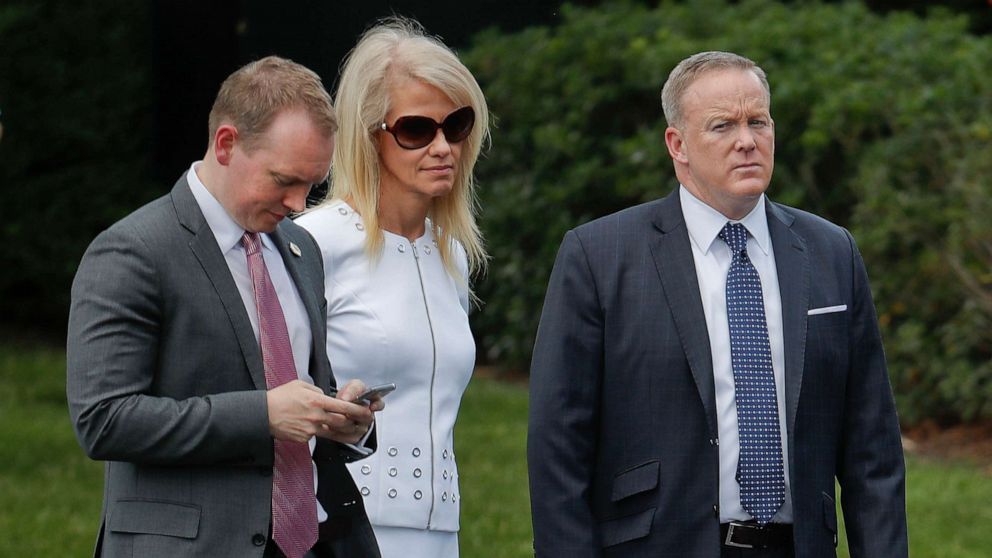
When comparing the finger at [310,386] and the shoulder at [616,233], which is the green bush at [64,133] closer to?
the shoulder at [616,233]

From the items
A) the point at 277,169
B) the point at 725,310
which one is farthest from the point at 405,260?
the point at 277,169

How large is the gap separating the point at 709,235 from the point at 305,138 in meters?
1.13

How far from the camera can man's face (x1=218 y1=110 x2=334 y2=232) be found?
3.42 meters

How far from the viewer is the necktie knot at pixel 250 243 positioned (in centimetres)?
356

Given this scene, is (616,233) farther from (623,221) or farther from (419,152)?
(419,152)

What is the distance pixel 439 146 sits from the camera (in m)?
4.34

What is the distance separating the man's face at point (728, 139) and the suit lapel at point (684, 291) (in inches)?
4.1

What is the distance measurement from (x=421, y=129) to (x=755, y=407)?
1157 mm

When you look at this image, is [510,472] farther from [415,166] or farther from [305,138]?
[305,138]

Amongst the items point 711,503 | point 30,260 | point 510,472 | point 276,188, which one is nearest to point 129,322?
point 276,188

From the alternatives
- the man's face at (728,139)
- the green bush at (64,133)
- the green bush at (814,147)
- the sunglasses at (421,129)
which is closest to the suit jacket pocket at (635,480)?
the man's face at (728,139)

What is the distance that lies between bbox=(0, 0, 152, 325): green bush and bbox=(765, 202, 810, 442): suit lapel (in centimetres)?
1011

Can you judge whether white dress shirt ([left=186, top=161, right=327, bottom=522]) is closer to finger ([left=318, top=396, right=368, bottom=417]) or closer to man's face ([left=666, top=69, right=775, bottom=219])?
finger ([left=318, top=396, right=368, bottom=417])

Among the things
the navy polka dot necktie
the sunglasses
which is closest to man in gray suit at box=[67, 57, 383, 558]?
the sunglasses
